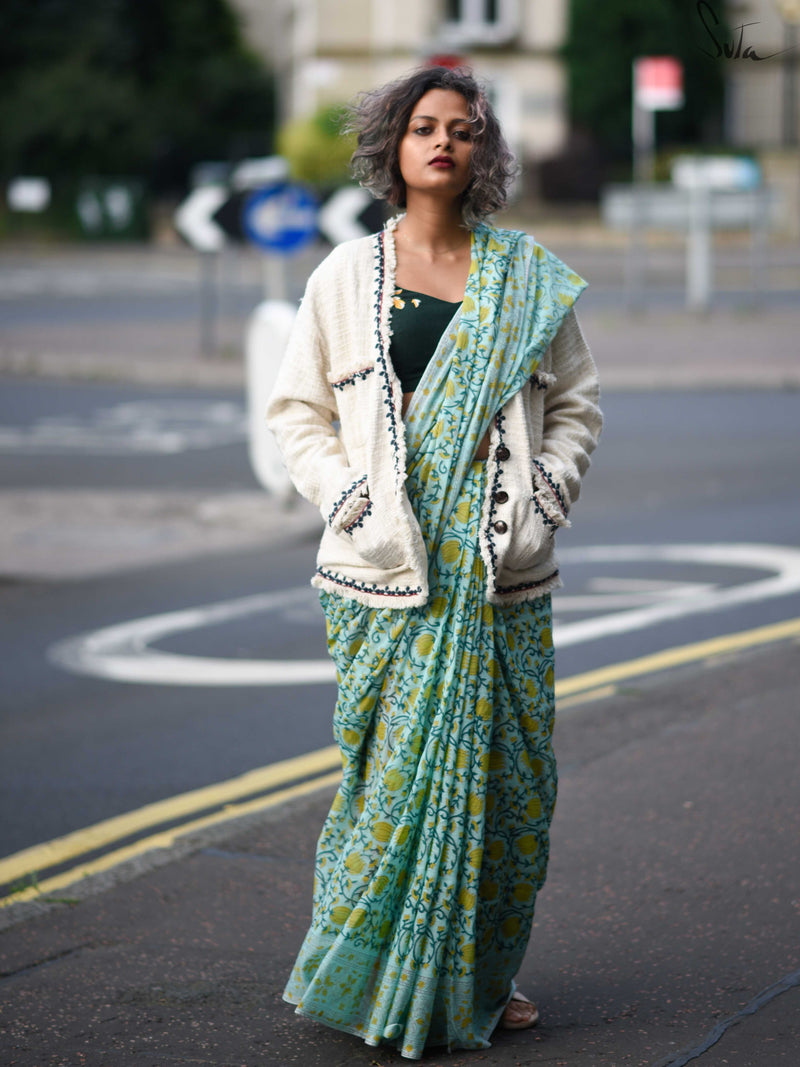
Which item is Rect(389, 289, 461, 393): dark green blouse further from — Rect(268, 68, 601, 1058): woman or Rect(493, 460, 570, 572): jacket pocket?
Rect(493, 460, 570, 572): jacket pocket

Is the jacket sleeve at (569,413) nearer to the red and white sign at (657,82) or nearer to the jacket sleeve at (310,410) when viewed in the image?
the jacket sleeve at (310,410)

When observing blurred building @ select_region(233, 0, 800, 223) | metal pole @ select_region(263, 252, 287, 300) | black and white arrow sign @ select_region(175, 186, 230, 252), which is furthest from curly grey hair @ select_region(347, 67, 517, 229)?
blurred building @ select_region(233, 0, 800, 223)

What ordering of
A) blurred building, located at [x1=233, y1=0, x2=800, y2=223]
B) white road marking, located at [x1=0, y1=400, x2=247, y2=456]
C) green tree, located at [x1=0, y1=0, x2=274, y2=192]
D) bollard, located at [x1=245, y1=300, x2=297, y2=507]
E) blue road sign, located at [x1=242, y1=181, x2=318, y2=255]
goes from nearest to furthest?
bollard, located at [x1=245, y1=300, x2=297, y2=507]
white road marking, located at [x1=0, y1=400, x2=247, y2=456]
blue road sign, located at [x1=242, y1=181, x2=318, y2=255]
blurred building, located at [x1=233, y1=0, x2=800, y2=223]
green tree, located at [x1=0, y1=0, x2=274, y2=192]

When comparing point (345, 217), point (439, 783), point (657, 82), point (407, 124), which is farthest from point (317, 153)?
point (439, 783)

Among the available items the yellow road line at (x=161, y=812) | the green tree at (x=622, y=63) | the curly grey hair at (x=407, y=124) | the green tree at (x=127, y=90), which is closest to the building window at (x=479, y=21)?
the green tree at (x=622, y=63)

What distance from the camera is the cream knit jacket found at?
3.45 m

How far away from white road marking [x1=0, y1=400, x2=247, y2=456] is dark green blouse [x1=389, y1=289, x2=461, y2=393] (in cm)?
993

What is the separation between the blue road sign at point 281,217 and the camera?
14.1 meters

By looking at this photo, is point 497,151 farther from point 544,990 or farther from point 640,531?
point 640,531

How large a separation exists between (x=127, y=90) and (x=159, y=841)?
142ft

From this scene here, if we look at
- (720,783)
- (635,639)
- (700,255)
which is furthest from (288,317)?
(700,255)

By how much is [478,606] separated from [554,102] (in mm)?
41712

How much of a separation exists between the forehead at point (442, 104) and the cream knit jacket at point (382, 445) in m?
0.27

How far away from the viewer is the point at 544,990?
155 inches
